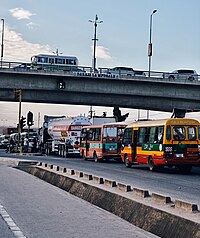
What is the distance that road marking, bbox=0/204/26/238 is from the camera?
10.8m

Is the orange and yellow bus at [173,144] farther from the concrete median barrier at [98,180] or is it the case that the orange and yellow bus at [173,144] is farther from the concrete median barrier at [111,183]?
the concrete median barrier at [111,183]

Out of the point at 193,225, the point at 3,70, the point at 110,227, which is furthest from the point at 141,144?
the point at 3,70

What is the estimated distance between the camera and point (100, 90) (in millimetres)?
57906

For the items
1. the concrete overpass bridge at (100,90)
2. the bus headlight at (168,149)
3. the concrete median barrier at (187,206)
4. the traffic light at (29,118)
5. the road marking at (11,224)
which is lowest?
the road marking at (11,224)

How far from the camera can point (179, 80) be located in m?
58.1

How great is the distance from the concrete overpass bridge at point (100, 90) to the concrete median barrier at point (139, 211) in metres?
37.6

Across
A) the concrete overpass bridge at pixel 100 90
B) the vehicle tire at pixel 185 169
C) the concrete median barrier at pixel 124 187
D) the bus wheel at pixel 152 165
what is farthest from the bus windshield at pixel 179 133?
the concrete overpass bridge at pixel 100 90

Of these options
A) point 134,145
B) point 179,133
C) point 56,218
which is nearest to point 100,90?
point 134,145

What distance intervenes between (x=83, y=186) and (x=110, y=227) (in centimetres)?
596

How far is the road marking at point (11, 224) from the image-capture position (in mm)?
10828

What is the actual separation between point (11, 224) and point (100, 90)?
4608 cm

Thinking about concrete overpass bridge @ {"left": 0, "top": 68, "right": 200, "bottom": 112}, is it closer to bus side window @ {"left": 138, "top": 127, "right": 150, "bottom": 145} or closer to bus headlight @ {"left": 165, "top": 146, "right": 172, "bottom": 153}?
bus side window @ {"left": 138, "top": 127, "right": 150, "bottom": 145}

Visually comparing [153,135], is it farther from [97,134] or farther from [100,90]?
[100,90]

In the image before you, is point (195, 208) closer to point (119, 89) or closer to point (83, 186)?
point (83, 186)
